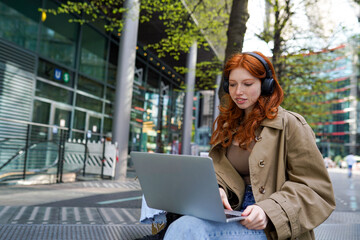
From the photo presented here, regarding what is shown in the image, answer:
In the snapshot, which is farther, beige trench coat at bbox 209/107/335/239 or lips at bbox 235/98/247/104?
lips at bbox 235/98/247/104

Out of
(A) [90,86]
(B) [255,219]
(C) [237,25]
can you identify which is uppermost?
(A) [90,86]

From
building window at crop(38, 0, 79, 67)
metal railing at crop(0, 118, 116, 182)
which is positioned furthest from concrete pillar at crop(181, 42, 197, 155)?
metal railing at crop(0, 118, 116, 182)

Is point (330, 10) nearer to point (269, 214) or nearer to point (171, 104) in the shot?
point (269, 214)

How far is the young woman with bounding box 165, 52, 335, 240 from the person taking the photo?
1725mm

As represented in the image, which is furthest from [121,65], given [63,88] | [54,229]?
[54,229]

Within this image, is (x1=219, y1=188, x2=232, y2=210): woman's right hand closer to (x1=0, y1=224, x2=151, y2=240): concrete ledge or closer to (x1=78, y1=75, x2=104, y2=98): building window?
(x1=0, y1=224, x2=151, y2=240): concrete ledge

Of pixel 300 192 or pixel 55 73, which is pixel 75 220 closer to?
pixel 300 192

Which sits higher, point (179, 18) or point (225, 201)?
point (179, 18)

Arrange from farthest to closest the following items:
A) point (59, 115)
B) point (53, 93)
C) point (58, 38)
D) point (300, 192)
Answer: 1. point (58, 38)
2. point (59, 115)
3. point (53, 93)
4. point (300, 192)

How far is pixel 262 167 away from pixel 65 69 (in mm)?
13767

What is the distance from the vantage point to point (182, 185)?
1.73m

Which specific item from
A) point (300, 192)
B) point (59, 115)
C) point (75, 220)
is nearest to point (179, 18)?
point (59, 115)

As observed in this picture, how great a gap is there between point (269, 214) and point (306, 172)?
324mm

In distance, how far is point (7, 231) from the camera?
3.46 m
